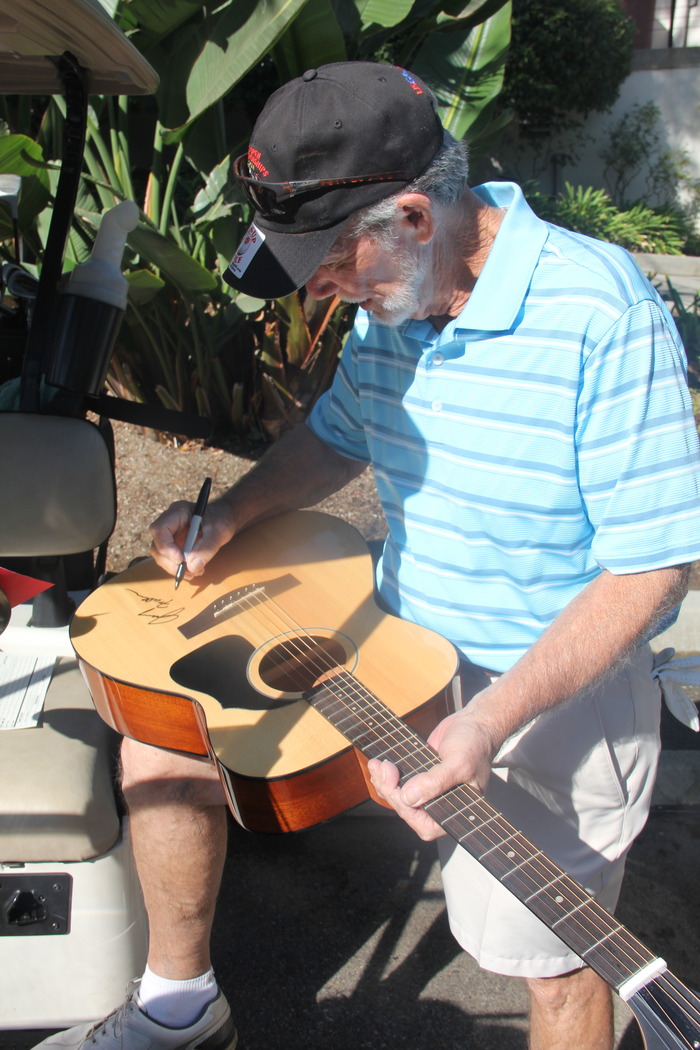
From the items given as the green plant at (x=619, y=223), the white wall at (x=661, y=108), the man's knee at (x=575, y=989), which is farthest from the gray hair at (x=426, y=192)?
the white wall at (x=661, y=108)

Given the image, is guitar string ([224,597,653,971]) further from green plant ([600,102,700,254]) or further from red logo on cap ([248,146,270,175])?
green plant ([600,102,700,254])

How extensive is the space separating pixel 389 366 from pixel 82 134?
0.75 metres

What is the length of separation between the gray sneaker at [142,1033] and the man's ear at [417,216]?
5.00ft

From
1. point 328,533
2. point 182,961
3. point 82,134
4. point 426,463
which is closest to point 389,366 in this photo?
point 426,463

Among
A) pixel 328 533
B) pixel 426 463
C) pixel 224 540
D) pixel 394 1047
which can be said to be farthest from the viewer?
pixel 328 533

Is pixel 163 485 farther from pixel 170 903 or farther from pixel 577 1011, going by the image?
pixel 577 1011

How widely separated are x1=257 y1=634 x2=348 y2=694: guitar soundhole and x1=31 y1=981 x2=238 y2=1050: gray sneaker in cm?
69

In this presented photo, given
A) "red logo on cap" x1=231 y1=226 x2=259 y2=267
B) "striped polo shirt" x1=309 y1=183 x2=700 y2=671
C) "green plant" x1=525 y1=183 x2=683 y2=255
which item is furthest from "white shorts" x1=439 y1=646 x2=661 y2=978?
"green plant" x1=525 y1=183 x2=683 y2=255

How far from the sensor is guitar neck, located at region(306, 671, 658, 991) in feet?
3.48

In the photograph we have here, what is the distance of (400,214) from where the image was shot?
1.46 m

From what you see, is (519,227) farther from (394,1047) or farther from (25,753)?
(394,1047)

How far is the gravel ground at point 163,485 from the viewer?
12.1 feet

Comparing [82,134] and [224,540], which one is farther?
[224,540]
